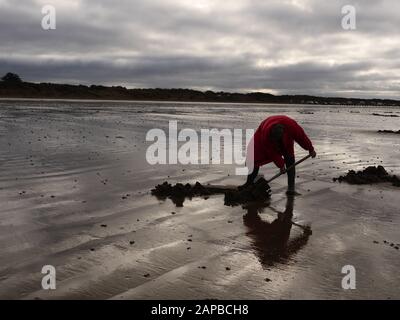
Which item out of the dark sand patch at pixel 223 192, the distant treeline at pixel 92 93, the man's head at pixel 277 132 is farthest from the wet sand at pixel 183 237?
the distant treeline at pixel 92 93

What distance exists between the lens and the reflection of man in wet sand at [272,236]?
5191 mm

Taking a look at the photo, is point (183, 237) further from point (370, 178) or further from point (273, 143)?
point (370, 178)

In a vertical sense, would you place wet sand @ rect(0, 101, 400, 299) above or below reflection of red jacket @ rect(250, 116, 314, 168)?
below

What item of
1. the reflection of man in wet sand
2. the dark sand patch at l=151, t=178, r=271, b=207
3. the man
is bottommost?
the reflection of man in wet sand

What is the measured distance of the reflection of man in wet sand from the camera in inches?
204

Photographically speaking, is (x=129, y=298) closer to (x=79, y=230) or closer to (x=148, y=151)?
(x=79, y=230)

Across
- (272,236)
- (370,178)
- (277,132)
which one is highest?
(277,132)

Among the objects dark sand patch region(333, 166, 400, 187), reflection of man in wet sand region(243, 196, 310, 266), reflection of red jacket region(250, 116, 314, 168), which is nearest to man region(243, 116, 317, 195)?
reflection of red jacket region(250, 116, 314, 168)

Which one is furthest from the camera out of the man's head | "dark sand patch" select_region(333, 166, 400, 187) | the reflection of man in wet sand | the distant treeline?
the distant treeline

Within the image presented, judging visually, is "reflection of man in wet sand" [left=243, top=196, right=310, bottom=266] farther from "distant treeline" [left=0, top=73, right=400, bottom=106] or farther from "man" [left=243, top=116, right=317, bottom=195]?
"distant treeline" [left=0, top=73, right=400, bottom=106]

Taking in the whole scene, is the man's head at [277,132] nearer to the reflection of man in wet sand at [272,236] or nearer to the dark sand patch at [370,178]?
the reflection of man in wet sand at [272,236]

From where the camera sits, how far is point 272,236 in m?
5.92

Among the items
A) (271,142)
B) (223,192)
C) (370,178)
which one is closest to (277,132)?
(271,142)

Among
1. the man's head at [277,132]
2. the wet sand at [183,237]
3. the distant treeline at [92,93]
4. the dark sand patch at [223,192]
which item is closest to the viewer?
the wet sand at [183,237]
